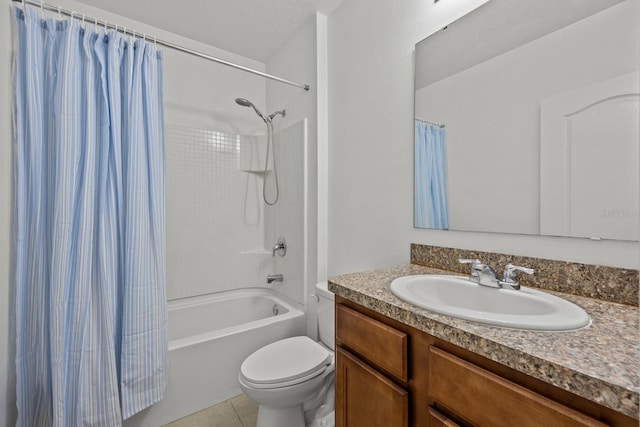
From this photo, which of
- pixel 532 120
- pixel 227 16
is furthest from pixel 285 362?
pixel 227 16

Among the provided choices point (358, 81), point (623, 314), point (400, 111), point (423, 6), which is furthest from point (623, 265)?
point (358, 81)

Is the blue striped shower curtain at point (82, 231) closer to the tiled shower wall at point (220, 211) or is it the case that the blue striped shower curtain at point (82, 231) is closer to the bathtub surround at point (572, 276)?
the tiled shower wall at point (220, 211)

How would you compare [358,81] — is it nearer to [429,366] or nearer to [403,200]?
[403,200]

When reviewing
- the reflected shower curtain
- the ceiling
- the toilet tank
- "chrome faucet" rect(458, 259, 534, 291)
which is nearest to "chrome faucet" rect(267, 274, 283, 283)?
the toilet tank

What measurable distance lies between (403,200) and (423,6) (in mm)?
907

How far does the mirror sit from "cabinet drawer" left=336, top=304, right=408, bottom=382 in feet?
1.96

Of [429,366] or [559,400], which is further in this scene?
[429,366]

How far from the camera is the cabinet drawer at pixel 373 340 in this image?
28.8 inches

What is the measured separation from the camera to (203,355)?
1569 mm

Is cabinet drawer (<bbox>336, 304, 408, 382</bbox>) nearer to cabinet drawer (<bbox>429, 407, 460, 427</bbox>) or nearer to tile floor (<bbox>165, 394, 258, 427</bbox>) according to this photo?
cabinet drawer (<bbox>429, 407, 460, 427</bbox>)

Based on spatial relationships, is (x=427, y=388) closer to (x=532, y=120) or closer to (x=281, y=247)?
(x=532, y=120)

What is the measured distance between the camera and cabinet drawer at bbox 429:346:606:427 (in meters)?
0.47

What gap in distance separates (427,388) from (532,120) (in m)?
0.93

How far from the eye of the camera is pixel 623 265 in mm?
768
